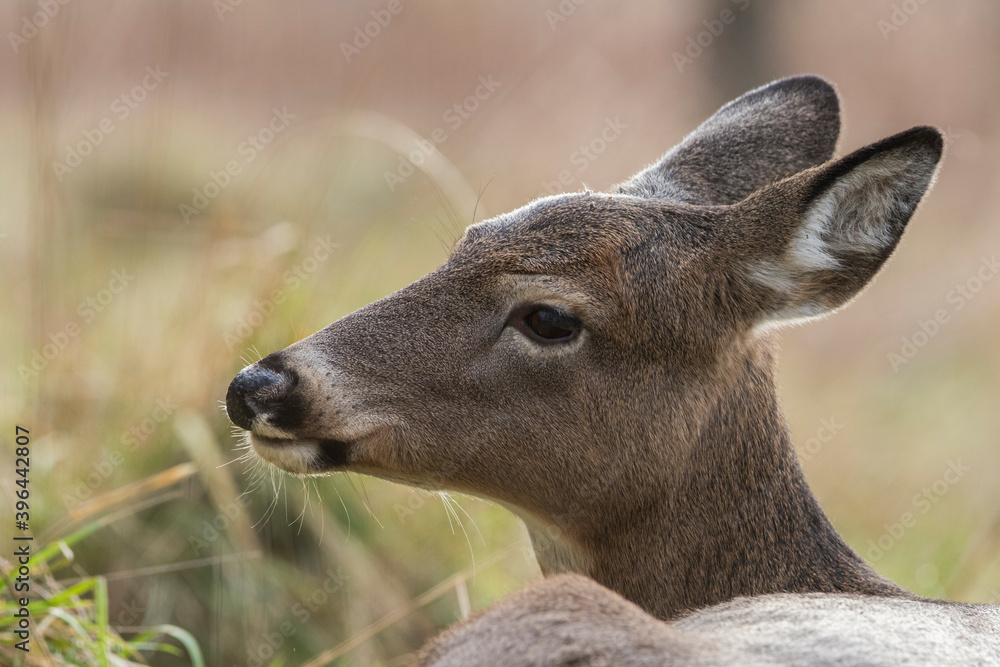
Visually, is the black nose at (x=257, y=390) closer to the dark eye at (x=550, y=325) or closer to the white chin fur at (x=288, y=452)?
the white chin fur at (x=288, y=452)

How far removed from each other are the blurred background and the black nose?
4.32ft

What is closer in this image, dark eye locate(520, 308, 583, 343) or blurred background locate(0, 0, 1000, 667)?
dark eye locate(520, 308, 583, 343)

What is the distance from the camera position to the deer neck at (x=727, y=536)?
4.09 m

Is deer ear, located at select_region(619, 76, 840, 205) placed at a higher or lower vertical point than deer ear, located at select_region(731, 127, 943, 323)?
higher

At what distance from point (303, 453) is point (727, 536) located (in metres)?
1.53

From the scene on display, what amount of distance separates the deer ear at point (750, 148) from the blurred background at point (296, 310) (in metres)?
0.80

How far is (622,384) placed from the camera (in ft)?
13.3

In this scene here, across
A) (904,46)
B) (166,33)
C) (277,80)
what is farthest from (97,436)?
(904,46)

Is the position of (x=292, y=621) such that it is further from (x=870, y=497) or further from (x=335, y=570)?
(x=870, y=497)

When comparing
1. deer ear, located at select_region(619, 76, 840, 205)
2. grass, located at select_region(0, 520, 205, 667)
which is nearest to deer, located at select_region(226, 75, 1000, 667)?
deer ear, located at select_region(619, 76, 840, 205)

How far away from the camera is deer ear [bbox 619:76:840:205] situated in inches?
190

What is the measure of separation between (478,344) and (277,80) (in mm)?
11136

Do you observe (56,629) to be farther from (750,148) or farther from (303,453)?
(750,148)

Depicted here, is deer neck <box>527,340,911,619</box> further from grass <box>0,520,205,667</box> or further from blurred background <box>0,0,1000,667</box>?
grass <box>0,520,205,667</box>
